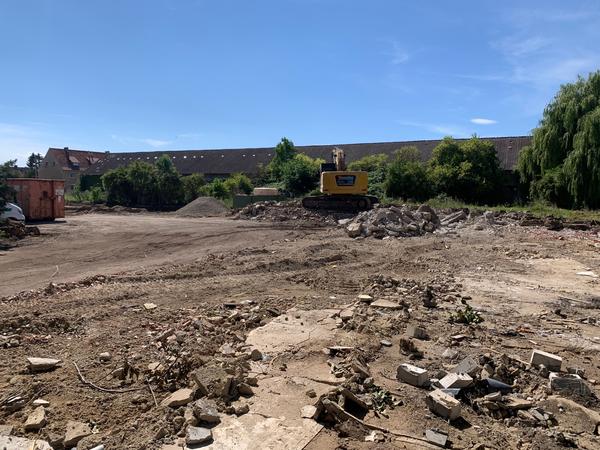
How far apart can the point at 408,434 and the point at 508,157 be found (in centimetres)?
4425

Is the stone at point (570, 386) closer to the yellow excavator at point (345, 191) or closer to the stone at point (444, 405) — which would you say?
the stone at point (444, 405)

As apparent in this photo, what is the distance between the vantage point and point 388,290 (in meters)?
9.16

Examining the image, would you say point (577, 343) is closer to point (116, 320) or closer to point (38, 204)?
point (116, 320)

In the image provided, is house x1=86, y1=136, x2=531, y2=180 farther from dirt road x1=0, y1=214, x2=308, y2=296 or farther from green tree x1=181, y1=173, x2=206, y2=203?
dirt road x1=0, y1=214, x2=308, y2=296

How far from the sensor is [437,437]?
3898 mm

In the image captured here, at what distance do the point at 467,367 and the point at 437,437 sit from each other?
1249 mm

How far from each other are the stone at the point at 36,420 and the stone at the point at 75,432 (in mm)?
217

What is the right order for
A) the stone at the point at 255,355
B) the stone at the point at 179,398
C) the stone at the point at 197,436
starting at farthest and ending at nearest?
1. the stone at the point at 255,355
2. the stone at the point at 179,398
3. the stone at the point at 197,436

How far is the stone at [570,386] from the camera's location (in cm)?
478

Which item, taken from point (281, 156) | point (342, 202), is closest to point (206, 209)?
point (342, 202)

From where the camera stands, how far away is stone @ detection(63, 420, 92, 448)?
12.9 feet

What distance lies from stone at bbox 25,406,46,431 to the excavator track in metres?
22.4

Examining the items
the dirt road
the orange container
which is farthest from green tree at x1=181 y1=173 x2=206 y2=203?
the dirt road

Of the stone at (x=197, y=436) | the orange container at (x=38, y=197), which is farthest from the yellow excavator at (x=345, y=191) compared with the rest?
the stone at (x=197, y=436)
